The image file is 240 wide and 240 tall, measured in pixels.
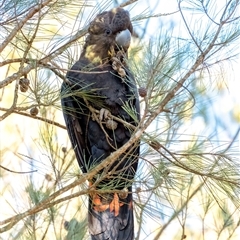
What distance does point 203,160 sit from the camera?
2016 millimetres

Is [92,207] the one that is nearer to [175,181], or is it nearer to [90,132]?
[90,132]

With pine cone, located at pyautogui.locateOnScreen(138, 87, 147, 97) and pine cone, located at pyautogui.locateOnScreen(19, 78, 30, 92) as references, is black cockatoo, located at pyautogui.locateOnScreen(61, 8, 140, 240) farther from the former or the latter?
pine cone, located at pyautogui.locateOnScreen(138, 87, 147, 97)

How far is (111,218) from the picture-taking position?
8.74 feet

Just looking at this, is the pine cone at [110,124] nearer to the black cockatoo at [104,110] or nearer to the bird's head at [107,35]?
the black cockatoo at [104,110]

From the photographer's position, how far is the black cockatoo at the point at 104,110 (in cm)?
250

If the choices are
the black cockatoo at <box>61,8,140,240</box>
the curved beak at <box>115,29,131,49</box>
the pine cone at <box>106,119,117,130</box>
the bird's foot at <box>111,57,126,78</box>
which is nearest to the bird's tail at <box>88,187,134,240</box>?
the black cockatoo at <box>61,8,140,240</box>

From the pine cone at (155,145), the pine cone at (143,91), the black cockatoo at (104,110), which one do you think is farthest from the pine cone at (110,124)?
the pine cone at (143,91)

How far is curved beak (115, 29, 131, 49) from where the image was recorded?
2.76 metres

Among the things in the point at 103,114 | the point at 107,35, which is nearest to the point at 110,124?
the point at 103,114

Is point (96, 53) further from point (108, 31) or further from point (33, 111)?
point (33, 111)

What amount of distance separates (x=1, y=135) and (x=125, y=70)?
218cm

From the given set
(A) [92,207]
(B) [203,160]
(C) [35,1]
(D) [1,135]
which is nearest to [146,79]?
(B) [203,160]

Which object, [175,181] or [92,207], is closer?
[175,181]

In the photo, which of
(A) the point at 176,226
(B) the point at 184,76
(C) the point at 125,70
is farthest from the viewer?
(A) the point at 176,226
